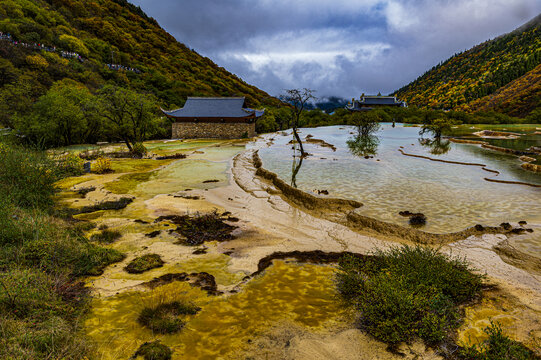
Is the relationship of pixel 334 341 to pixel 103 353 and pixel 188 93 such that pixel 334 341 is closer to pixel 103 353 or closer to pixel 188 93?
pixel 103 353

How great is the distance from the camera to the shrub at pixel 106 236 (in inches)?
283

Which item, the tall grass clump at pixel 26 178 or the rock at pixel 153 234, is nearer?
the rock at pixel 153 234

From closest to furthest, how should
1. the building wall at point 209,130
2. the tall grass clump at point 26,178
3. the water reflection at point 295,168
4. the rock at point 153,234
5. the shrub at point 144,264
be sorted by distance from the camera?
the shrub at point 144,264 < the rock at point 153,234 < the tall grass clump at point 26,178 < the water reflection at point 295,168 < the building wall at point 209,130

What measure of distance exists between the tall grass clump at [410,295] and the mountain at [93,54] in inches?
1570

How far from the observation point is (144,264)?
604cm

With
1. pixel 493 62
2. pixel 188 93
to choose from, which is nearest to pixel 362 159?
pixel 188 93

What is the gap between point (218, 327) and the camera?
426 cm

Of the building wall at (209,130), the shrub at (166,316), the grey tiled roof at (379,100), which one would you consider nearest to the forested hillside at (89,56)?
the building wall at (209,130)

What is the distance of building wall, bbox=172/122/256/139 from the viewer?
4584 cm

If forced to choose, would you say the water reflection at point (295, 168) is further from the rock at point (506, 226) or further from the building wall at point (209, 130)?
the building wall at point (209, 130)

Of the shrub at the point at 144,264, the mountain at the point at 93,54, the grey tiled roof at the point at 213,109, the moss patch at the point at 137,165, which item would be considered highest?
the mountain at the point at 93,54

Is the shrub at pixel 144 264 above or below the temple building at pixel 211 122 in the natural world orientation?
below

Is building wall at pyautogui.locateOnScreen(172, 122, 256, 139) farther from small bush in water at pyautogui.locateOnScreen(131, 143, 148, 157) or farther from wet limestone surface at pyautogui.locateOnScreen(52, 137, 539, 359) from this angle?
wet limestone surface at pyautogui.locateOnScreen(52, 137, 539, 359)

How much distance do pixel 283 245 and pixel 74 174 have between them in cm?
1556
